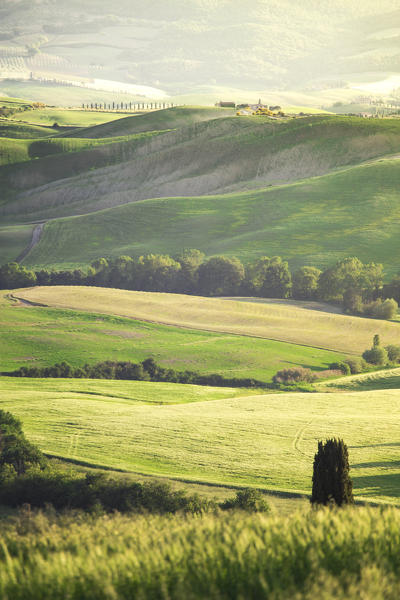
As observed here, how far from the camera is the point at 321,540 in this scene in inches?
318

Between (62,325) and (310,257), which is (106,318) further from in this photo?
(310,257)

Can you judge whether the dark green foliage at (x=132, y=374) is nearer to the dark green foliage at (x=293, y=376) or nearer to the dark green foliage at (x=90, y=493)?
the dark green foliage at (x=293, y=376)

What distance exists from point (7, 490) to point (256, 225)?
107560 mm

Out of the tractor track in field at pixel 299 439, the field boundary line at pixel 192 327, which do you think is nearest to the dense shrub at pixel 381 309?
the field boundary line at pixel 192 327

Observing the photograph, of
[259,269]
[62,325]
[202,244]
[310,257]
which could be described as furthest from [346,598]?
[202,244]

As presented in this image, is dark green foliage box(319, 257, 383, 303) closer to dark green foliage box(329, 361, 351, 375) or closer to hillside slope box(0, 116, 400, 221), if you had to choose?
dark green foliage box(329, 361, 351, 375)

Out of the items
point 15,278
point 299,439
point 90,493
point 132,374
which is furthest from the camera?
point 15,278

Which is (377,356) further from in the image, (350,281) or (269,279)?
(269,279)

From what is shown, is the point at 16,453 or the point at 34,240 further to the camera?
the point at 34,240

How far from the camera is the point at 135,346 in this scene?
74.9 meters

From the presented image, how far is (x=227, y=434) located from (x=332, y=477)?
803 inches

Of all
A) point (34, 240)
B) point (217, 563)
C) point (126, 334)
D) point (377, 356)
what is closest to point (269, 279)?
point (126, 334)

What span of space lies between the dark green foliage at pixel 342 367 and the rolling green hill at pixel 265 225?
140 ft

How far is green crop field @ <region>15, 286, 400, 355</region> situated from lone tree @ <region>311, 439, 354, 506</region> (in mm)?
57214
